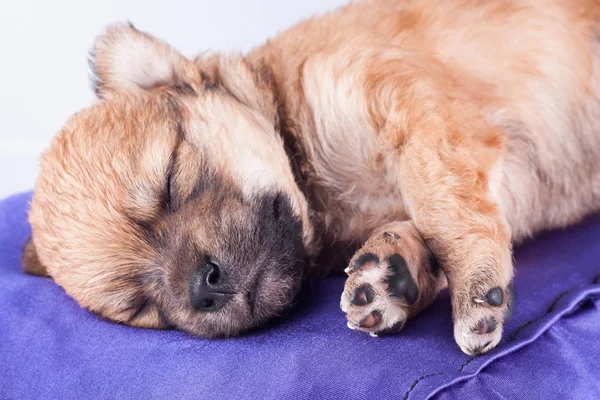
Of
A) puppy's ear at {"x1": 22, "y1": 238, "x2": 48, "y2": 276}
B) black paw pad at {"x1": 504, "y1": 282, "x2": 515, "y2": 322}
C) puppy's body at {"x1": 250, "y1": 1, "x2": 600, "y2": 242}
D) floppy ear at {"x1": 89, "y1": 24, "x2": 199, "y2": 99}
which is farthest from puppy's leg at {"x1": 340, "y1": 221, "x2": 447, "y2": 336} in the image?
puppy's ear at {"x1": 22, "y1": 238, "x2": 48, "y2": 276}

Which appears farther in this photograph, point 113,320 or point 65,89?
point 65,89

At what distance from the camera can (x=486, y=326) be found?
4.93ft

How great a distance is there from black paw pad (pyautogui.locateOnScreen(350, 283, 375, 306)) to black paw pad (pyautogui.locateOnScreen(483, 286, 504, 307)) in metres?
0.29

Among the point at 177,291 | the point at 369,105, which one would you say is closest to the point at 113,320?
the point at 177,291

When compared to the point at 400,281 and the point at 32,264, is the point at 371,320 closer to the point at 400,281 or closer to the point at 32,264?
the point at 400,281

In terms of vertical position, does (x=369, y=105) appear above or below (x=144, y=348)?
above

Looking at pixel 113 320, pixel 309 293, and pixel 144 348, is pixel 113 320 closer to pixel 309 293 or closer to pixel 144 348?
pixel 144 348

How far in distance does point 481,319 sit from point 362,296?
1.00ft

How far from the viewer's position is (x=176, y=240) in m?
1.79

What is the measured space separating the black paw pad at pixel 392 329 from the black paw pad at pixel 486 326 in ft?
0.69

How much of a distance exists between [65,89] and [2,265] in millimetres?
2032

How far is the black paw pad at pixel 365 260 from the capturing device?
1.63 metres

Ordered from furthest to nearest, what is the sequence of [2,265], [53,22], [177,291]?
[53,22]
[2,265]
[177,291]

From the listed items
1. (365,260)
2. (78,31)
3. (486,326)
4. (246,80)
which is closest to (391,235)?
(365,260)
